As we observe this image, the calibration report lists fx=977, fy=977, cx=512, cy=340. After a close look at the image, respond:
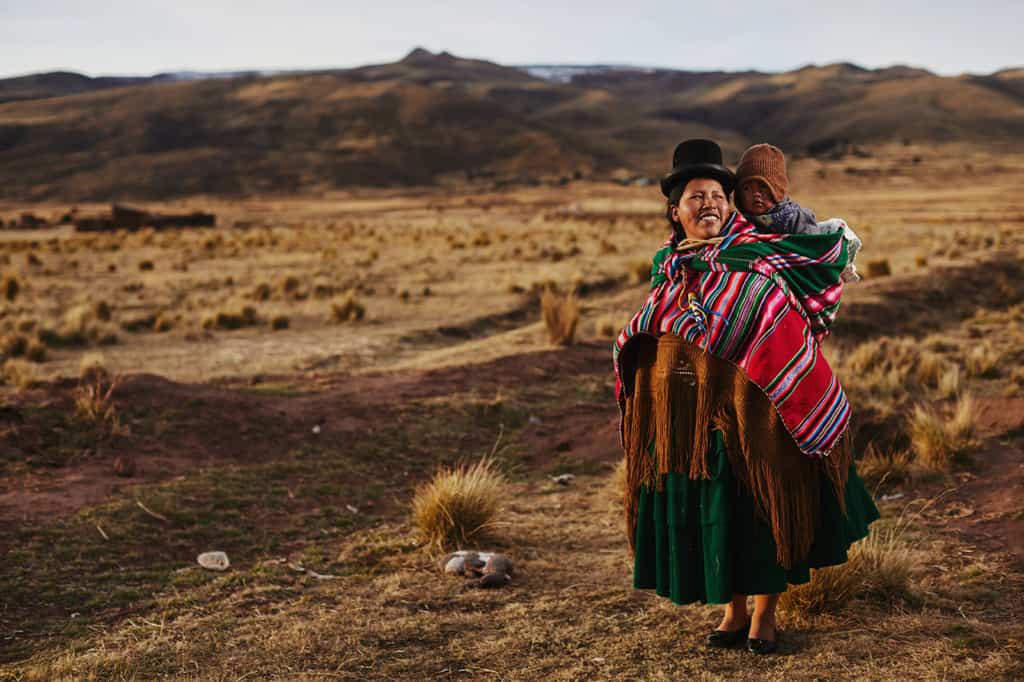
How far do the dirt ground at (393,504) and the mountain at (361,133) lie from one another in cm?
6125

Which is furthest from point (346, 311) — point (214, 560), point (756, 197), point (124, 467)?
point (756, 197)

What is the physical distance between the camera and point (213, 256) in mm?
29672

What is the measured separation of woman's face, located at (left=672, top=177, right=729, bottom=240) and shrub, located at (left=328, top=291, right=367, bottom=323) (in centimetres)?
1412

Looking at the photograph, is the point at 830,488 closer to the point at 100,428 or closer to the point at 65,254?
the point at 100,428

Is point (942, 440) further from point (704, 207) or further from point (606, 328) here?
point (606, 328)

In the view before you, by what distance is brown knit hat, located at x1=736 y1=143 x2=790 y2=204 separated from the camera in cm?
397

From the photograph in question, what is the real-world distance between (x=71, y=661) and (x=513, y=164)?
82.3 m

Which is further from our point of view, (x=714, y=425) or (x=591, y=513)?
(x=591, y=513)

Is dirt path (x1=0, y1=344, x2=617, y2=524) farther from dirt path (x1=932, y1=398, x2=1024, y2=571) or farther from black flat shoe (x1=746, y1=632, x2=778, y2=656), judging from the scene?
black flat shoe (x1=746, y1=632, x2=778, y2=656)

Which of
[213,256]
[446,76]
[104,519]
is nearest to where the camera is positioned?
[104,519]

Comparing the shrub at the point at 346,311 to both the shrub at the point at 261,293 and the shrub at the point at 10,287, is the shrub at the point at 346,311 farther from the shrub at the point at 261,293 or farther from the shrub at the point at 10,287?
the shrub at the point at 10,287

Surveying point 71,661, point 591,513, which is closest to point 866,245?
point 591,513

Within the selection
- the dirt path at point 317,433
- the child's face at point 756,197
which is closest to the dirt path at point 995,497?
the dirt path at point 317,433

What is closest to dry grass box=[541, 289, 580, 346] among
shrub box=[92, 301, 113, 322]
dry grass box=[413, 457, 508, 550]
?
dry grass box=[413, 457, 508, 550]
